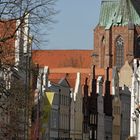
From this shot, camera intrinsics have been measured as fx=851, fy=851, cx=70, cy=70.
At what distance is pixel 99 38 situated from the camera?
6796 inches

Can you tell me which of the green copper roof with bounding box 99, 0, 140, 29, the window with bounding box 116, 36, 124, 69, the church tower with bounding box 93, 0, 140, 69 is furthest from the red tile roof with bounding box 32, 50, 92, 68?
the green copper roof with bounding box 99, 0, 140, 29

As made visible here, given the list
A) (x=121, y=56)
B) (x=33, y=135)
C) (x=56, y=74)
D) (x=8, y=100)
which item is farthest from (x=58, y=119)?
(x=121, y=56)

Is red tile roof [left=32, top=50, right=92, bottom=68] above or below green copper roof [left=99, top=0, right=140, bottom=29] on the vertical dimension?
below

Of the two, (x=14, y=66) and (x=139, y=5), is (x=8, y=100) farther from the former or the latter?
(x=139, y=5)

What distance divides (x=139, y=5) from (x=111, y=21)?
32.2 ft

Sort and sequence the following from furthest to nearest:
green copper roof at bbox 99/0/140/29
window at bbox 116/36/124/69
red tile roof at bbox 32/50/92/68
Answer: green copper roof at bbox 99/0/140/29
window at bbox 116/36/124/69
red tile roof at bbox 32/50/92/68

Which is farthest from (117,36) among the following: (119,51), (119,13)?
(119,13)

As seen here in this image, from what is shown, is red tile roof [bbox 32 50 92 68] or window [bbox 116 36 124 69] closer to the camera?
red tile roof [bbox 32 50 92 68]

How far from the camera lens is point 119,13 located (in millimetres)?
172000

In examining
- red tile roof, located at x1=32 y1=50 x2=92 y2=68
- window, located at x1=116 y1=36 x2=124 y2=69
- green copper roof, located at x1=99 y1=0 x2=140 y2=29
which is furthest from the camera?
green copper roof, located at x1=99 y1=0 x2=140 y2=29

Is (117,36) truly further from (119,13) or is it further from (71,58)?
(71,58)

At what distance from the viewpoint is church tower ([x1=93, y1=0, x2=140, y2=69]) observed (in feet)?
554

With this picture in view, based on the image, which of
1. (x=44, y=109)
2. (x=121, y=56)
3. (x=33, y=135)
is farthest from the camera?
(x=121, y=56)

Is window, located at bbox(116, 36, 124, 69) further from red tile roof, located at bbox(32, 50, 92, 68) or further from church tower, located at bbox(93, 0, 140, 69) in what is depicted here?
red tile roof, located at bbox(32, 50, 92, 68)
